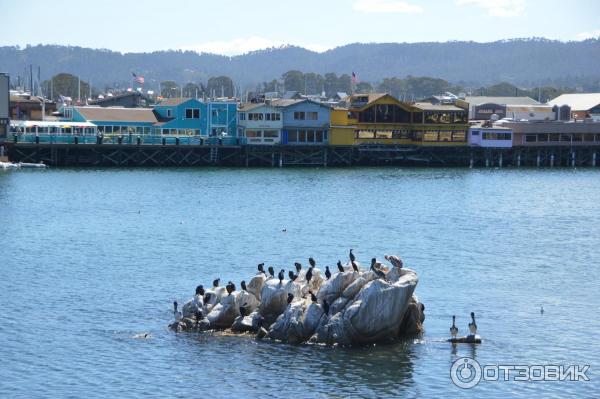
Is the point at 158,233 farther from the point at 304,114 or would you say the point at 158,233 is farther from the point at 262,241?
the point at 304,114

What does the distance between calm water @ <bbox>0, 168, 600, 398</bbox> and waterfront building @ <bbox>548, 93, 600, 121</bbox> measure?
189 feet

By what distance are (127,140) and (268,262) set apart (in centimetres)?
5408

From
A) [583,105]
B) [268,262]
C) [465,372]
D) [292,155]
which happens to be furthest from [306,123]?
[465,372]

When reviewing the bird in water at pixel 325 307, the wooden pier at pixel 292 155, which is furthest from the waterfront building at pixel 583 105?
the bird in water at pixel 325 307

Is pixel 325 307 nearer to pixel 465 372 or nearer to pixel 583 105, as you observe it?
pixel 465 372

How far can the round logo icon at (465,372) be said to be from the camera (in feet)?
96.3

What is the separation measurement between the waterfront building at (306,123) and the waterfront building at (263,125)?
32.1 inches

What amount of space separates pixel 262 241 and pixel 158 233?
6.86 metres

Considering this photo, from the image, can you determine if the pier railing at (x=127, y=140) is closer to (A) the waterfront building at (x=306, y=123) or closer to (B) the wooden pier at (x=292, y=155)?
(B) the wooden pier at (x=292, y=155)

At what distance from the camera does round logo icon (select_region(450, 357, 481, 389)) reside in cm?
2934

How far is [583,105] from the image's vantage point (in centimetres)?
14975

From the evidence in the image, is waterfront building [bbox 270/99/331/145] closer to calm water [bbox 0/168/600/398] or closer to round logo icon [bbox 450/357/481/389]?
calm water [bbox 0/168/600/398]

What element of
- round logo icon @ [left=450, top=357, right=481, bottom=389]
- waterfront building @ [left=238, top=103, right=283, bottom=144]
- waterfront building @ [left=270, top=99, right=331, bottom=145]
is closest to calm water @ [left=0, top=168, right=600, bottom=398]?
round logo icon @ [left=450, top=357, right=481, bottom=389]

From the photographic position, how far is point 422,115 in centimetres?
10794
